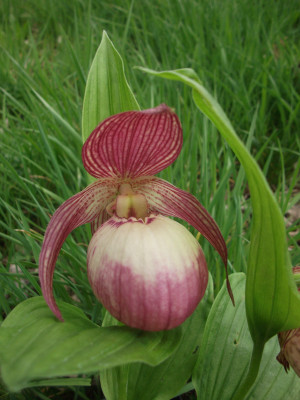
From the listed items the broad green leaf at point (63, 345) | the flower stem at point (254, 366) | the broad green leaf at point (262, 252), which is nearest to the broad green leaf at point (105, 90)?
the broad green leaf at point (262, 252)

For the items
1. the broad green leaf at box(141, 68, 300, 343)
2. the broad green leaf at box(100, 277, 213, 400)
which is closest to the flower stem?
the broad green leaf at box(141, 68, 300, 343)

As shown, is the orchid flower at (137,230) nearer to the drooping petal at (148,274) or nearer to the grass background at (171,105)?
the drooping petal at (148,274)

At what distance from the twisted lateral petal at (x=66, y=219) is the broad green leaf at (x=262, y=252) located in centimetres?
28

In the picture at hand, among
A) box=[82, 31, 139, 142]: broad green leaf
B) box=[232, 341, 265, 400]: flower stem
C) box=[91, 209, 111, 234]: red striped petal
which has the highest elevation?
box=[82, 31, 139, 142]: broad green leaf

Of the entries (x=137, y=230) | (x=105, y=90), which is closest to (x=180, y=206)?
(x=137, y=230)

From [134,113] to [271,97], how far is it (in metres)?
1.67

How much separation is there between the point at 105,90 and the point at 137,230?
323 millimetres

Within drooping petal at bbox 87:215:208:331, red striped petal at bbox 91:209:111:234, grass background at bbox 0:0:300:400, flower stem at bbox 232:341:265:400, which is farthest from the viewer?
grass background at bbox 0:0:300:400

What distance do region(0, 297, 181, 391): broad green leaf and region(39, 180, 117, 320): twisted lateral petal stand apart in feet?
0.14

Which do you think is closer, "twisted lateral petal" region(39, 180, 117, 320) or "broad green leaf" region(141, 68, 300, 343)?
"broad green leaf" region(141, 68, 300, 343)

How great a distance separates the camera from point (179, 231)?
631 mm

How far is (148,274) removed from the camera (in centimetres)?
57

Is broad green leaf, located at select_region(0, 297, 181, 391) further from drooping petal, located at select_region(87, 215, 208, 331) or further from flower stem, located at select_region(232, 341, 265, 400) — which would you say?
flower stem, located at select_region(232, 341, 265, 400)

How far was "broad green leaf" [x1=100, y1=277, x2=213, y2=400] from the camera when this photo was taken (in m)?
0.77
